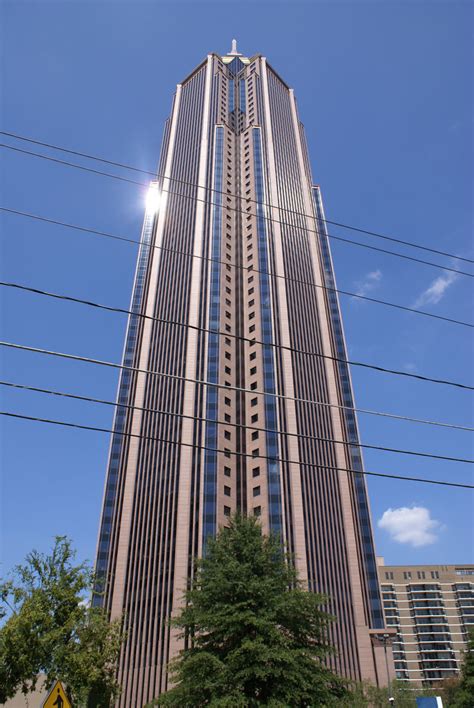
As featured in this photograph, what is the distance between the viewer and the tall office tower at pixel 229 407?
6550cm

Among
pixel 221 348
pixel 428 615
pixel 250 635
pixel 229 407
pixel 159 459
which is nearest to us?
pixel 250 635

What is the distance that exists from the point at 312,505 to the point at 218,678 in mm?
50587

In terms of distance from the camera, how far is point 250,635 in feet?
79.9

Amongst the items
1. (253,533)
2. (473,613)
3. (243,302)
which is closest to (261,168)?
(243,302)

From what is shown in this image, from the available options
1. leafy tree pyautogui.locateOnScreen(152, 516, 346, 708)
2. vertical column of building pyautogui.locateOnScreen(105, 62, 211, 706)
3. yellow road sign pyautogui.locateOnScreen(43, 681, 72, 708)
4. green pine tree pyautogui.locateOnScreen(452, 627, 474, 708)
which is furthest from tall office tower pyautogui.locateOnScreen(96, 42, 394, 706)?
yellow road sign pyautogui.locateOnScreen(43, 681, 72, 708)

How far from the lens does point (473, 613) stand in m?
129

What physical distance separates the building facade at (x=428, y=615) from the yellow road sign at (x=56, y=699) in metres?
135

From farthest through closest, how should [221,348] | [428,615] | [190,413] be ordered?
[428,615] → [221,348] → [190,413]

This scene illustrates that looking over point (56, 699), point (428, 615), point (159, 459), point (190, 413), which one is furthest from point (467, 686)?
point (428, 615)

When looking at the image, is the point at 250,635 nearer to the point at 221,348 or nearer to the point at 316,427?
the point at 316,427

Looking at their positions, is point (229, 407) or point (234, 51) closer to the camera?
point (229, 407)

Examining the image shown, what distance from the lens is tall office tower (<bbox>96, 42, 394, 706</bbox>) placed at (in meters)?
65.5

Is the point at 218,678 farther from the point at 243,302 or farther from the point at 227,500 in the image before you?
the point at 243,302

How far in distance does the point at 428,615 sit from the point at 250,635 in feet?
414
